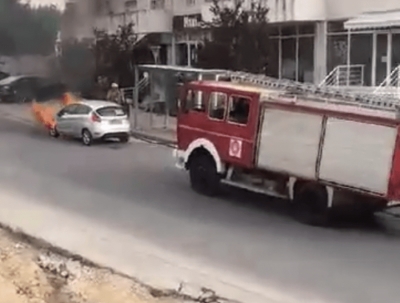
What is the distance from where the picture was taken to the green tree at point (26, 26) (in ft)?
147

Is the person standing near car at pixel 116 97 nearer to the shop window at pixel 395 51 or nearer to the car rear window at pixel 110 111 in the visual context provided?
the car rear window at pixel 110 111

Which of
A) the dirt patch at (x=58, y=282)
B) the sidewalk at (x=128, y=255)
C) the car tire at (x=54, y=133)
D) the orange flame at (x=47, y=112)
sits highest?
the dirt patch at (x=58, y=282)

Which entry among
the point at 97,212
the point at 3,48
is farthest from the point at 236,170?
the point at 3,48

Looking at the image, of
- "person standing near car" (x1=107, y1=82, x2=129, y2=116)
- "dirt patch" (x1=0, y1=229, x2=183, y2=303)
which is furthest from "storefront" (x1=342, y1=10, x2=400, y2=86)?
"dirt patch" (x1=0, y1=229, x2=183, y2=303)

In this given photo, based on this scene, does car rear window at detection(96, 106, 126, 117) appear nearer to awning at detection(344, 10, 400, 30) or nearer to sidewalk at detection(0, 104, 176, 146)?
sidewalk at detection(0, 104, 176, 146)

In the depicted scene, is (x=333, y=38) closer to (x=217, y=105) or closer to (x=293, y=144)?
(x=217, y=105)

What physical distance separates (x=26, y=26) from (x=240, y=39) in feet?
58.0

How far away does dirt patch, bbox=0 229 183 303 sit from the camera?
1080cm

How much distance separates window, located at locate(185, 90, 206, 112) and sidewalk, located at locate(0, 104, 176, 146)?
8624 millimetres

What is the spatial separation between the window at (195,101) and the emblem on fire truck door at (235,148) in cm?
132

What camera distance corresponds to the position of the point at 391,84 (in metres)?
29.1

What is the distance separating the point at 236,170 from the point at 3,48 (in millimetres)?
31160

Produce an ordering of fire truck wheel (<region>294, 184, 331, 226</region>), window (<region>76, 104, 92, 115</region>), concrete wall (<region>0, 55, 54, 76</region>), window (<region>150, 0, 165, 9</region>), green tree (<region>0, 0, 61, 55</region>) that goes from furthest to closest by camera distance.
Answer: concrete wall (<region>0, 55, 54, 76</region>) → green tree (<region>0, 0, 61, 55</region>) → window (<region>150, 0, 165, 9</region>) → window (<region>76, 104, 92, 115</region>) → fire truck wheel (<region>294, 184, 331, 226</region>)

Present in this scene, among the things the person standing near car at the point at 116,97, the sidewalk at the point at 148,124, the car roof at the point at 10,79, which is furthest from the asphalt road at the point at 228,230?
the car roof at the point at 10,79
